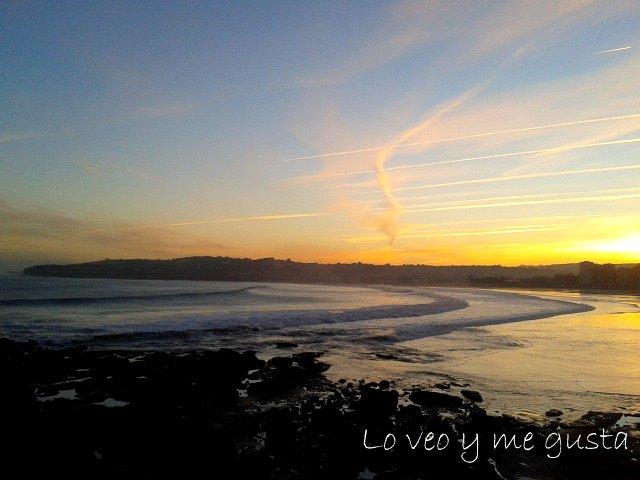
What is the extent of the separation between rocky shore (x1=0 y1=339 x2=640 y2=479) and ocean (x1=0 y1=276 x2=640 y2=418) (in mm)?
1677

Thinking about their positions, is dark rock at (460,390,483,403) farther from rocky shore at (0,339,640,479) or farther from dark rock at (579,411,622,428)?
dark rock at (579,411,622,428)

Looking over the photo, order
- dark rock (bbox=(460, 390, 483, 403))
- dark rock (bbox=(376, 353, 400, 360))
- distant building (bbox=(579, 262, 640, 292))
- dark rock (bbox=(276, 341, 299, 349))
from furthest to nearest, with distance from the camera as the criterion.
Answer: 1. distant building (bbox=(579, 262, 640, 292))
2. dark rock (bbox=(276, 341, 299, 349))
3. dark rock (bbox=(376, 353, 400, 360))
4. dark rock (bbox=(460, 390, 483, 403))

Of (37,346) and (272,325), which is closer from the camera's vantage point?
(37,346)

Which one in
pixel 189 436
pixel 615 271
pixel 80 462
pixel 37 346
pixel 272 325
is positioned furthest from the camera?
pixel 615 271

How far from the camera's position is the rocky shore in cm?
620

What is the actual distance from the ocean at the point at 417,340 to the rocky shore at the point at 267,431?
1677 mm

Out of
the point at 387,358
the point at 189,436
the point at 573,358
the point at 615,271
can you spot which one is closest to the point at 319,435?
the point at 189,436

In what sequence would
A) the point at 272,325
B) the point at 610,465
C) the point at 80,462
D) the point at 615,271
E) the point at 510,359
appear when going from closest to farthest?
the point at 80,462 < the point at 610,465 < the point at 510,359 < the point at 272,325 < the point at 615,271

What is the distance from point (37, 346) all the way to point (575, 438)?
18.2 m

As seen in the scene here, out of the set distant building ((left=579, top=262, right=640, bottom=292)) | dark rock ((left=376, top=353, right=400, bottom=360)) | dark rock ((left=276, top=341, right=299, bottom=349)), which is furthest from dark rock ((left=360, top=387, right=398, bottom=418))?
distant building ((left=579, top=262, right=640, bottom=292))

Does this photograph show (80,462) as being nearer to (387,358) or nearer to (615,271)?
(387,358)

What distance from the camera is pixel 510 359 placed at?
48.9ft

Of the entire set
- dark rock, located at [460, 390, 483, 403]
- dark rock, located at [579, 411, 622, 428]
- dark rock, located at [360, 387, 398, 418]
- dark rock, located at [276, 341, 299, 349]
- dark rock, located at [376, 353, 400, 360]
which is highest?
dark rock, located at [360, 387, 398, 418]

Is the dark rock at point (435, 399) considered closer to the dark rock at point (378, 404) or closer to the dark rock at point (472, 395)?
the dark rock at point (472, 395)
